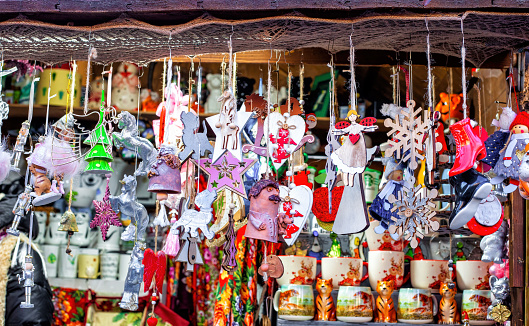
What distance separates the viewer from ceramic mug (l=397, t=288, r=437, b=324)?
7.91 ft

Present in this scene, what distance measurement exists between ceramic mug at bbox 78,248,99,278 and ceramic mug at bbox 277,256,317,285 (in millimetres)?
1247

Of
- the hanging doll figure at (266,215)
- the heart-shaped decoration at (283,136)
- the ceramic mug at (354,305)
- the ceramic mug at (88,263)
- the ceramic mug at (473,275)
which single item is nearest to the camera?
the hanging doll figure at (266,215)

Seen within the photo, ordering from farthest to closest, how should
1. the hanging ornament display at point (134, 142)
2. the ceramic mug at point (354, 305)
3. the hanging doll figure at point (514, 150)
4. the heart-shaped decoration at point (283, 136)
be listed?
the ceramic mug at point (354, 305) → the heart-shaped decoration at point (283, 136) → the hanging ornament display at point (134, 142) → the hanging doll figure at point (514, 150)

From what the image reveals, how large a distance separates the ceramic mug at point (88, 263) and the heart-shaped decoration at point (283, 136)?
1.53 m

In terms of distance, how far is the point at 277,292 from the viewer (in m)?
2.49

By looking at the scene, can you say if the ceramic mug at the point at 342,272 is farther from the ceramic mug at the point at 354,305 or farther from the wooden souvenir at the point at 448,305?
the wooden souvenir at the point at 448,305

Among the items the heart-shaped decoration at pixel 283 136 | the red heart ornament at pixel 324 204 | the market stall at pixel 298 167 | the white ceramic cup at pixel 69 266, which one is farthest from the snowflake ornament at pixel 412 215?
the white ceramic cup at pixel 69 266

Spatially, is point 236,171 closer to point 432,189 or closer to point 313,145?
point 432,189

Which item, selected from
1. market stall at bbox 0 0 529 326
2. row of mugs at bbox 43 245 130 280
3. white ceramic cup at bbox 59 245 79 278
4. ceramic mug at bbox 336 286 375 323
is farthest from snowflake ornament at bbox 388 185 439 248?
white ceramic cup at bbox 59 245 79 278

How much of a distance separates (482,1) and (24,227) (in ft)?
6.34

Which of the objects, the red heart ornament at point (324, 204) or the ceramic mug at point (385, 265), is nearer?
the red heart ornament at point (324, 204)

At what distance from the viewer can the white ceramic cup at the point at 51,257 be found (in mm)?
3385

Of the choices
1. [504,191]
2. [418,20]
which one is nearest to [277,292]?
[504,191]

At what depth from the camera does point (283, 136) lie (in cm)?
219
